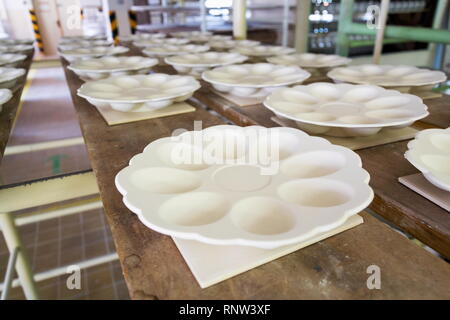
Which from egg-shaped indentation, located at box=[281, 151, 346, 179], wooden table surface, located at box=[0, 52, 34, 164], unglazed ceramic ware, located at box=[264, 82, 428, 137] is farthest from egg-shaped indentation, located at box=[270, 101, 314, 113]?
wooden table surface, located at box=[0, 52, 34, 164]

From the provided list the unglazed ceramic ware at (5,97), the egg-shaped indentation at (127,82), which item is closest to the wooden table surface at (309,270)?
the unglazed ceramic ware at (5,97)

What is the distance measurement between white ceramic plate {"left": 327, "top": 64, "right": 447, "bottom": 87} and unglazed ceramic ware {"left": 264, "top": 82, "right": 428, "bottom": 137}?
0.17 m

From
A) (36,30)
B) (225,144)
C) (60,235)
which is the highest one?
(225,144)

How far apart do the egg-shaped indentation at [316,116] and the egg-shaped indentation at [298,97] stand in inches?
5.7

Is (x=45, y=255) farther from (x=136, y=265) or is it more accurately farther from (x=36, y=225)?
(x=136, y=265)

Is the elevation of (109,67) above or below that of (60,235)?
above

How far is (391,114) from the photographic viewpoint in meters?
0.83

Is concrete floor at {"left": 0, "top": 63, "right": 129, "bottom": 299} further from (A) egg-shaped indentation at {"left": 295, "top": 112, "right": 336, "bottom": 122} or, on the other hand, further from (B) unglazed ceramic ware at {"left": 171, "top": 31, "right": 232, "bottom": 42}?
(A) egg-shaped indentation at {"left": 295, "top": 112, "right": 336, "bottom": 122}

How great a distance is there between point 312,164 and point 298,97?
0.44m

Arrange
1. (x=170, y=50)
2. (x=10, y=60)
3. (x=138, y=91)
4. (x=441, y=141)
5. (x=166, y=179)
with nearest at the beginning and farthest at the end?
(x=166, y=179) → (x=441, y=141) → (x=138, y=91) → (x=10, y=60) → (x=170, y=50)

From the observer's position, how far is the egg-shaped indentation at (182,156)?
62 cm

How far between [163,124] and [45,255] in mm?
2079

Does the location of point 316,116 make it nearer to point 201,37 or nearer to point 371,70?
point 371,70

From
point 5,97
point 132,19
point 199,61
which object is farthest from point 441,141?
point 132,19
